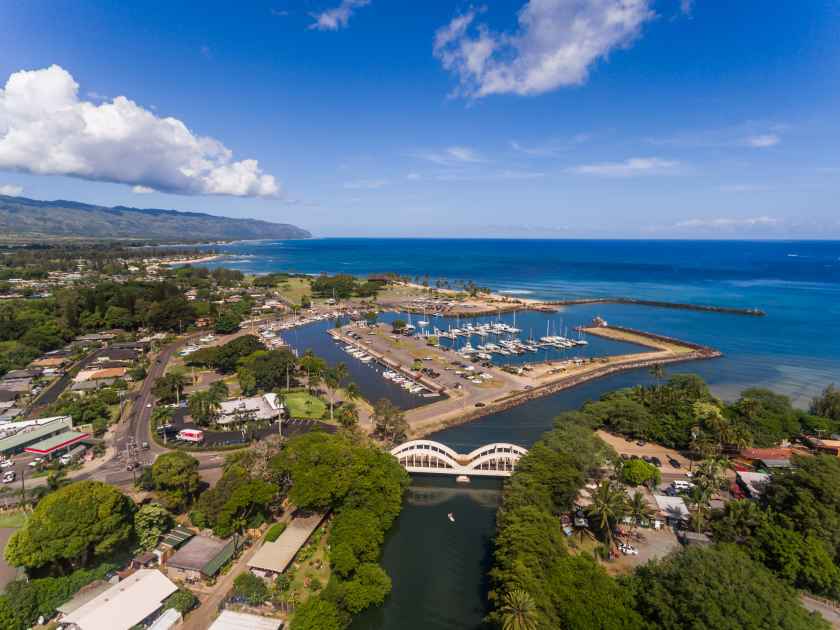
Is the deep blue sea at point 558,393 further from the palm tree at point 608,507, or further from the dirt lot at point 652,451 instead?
the palm tree at point 608,507

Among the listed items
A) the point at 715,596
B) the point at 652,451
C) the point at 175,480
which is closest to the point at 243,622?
the point at 175,480

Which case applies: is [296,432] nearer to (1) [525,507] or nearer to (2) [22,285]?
(1) [525,507]

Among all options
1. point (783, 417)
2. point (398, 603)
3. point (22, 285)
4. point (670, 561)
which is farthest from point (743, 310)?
point (22, 285)

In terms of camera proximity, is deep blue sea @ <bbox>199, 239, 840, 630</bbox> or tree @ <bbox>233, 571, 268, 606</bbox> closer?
tree @ <bbox>233, 571, 268, 606</bbox>

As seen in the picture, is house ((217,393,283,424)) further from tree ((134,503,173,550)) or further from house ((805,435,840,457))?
house ((805,435,840,457))

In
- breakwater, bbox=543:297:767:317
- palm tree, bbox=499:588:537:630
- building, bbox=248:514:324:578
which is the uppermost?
breakwater, bbox=543:297:767:317

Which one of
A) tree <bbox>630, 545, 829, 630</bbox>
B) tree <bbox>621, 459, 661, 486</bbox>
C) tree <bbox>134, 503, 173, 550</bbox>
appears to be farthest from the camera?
tree <bbox>621, 459, 661, 486</bbox>

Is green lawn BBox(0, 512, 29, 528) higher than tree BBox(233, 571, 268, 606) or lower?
lower

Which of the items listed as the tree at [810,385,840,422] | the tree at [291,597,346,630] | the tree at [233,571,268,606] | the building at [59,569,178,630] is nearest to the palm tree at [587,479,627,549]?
the tree at [291,597,346,630]

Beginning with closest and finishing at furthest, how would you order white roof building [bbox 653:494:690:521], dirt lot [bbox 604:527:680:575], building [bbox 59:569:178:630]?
building [bbox 59:569:178:630]
dirt lot [bbox 604:527:680:575]
white roof building [bbox 653:494:690:521]
